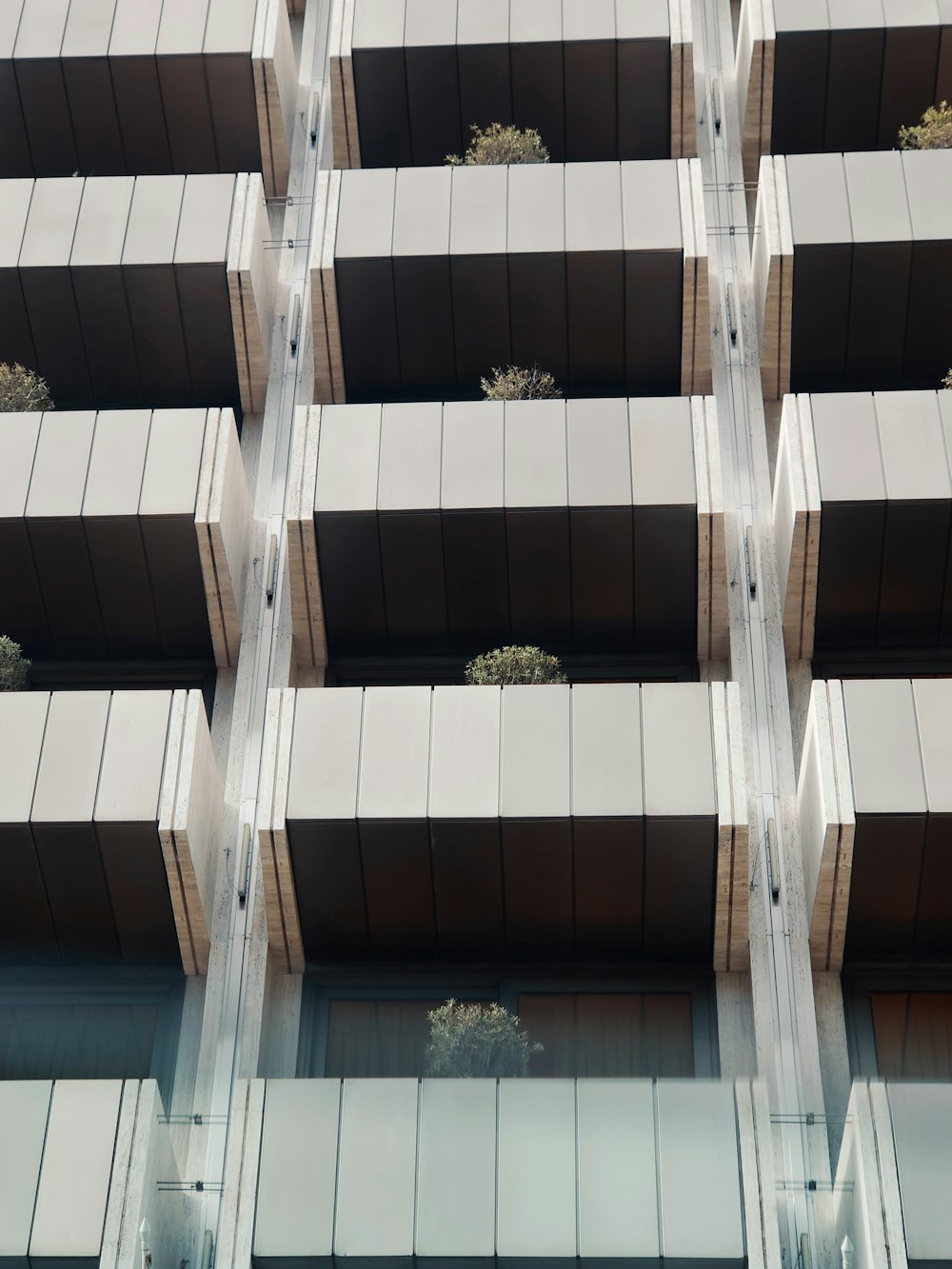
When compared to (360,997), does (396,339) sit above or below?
above

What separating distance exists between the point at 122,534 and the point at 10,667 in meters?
2.16

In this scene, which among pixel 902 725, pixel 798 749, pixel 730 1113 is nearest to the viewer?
pixel 730 1113

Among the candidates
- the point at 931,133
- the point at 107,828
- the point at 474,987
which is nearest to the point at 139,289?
the point at 107,828

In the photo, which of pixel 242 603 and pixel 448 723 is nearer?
pixel 448 723

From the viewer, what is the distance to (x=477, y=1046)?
1958 cm

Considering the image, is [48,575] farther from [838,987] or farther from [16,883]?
[838,987]

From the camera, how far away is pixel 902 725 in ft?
67.5

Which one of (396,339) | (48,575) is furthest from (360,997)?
(396,339)

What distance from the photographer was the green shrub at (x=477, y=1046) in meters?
19.5

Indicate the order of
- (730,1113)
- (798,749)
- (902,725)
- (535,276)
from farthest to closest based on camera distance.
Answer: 1. (535,276)
2. (798,749)
3. (902,725)
4. (730,1113)

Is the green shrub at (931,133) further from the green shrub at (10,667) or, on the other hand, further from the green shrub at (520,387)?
the green shrub at (10,667)

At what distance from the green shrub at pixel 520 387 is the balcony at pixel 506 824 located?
204 inches

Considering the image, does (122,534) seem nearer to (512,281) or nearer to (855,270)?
(512,281)

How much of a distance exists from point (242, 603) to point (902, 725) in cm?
870
